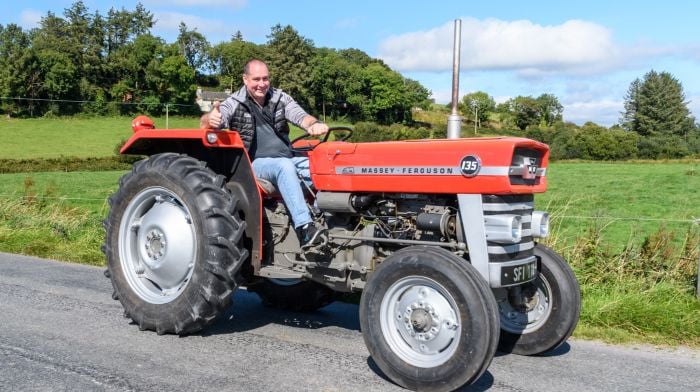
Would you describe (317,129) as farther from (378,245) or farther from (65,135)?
(65,135)

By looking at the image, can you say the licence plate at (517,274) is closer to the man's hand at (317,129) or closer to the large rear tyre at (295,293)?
the man's hand at (317,129)

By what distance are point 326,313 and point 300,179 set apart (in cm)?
135

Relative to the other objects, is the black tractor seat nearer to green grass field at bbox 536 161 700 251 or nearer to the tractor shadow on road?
the tractor shadow on road

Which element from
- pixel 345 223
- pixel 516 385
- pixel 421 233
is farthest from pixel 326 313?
pixel 516 385

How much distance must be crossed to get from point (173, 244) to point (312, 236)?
1.06 metres

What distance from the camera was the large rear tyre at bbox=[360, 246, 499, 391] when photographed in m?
3.35

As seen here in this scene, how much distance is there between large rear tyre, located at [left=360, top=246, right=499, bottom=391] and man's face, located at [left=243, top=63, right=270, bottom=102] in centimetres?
195

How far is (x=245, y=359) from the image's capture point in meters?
4.05

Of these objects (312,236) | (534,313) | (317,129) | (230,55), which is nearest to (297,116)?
(317,129)

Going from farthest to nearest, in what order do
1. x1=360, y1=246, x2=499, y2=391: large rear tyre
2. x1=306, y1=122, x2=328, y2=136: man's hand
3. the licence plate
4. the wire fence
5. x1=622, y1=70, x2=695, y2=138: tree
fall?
1. x1=622, y1=70, x2=695, y2=138: tree
2. the wire fence
3. x1=306, y1=122, x2=328, y2=136: man's hand
4. the licence plate
5. x1=360, y1=246, x2=499, y2=391: large rear tyre

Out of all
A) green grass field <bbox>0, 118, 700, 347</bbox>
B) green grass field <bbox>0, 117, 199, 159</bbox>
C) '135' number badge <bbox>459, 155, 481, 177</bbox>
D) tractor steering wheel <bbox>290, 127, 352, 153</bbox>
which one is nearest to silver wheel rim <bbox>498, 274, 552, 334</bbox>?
green grass field <bbox>0, 118, 700, 347</bbox>

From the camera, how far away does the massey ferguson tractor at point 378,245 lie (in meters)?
3.57

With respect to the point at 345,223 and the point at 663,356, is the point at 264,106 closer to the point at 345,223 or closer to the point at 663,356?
the point at 345,223

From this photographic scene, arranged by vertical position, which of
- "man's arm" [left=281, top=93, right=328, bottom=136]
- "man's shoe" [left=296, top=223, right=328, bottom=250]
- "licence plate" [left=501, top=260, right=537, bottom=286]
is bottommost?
"licence plate" [left=501, top=260, right=537, bottom=286]
